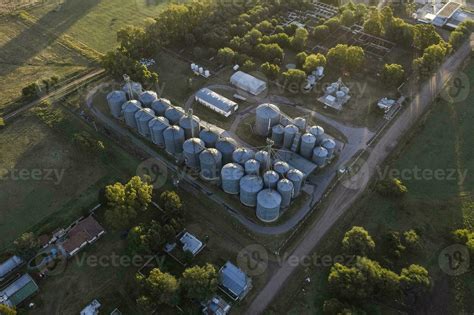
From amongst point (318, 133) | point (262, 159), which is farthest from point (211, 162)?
point (318, 133)

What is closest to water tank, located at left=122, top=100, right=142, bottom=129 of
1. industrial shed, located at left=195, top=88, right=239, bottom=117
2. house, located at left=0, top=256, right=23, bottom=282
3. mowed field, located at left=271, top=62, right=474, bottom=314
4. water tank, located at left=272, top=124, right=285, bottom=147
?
industrial shed, located at left=195, top=88, right=239, bottom=117

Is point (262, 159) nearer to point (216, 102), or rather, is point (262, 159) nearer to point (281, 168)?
point (281, 168)

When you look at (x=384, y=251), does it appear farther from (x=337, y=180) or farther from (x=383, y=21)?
(x=383, y=21)

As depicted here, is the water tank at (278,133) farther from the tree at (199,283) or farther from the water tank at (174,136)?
A: the tree at (199,283)

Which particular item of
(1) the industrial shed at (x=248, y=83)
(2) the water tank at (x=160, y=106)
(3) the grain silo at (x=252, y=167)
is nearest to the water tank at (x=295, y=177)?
(3) the grain silo at (x=252, y=167)

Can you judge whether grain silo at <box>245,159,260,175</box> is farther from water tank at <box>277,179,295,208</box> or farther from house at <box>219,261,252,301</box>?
house at <box>219,261,252,301</box>

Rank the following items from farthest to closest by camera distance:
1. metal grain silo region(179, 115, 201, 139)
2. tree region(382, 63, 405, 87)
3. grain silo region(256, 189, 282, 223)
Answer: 1. tree region(382, 63, 405, 87)
2. metal grain silo region(179, 115, 201, 139)
3. grain silo region(256, 189, 282, 223)

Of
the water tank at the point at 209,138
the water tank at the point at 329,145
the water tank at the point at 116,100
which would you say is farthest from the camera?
the water tank at the point at 116,100
